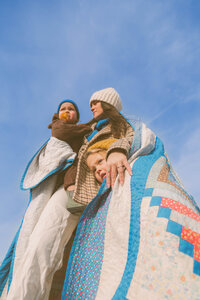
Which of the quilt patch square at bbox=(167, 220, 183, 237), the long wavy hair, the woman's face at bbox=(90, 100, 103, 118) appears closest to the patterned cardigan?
the long wavy hair

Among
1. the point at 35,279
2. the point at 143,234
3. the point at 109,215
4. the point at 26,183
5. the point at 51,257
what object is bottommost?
the point at 35,279

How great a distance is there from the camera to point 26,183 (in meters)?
2.04

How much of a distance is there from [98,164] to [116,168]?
259 mm

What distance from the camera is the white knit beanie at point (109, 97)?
232cm

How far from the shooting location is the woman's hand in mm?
1435

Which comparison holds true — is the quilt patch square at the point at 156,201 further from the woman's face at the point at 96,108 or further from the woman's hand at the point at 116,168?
the woman's face at the point at 96,108

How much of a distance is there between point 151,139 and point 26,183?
1086mm

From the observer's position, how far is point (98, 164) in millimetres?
1707

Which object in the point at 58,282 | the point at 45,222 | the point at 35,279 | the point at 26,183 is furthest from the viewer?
the point at 26,183

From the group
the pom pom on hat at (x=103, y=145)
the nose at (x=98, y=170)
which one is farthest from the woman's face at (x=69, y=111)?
the nose at (x=98, y=170)

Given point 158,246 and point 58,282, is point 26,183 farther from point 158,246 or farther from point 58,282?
point 158,246

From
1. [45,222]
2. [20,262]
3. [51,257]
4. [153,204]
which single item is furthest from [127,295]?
[20,262]

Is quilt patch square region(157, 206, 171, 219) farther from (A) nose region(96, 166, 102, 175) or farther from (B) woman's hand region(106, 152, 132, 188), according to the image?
(A) nose region(96, 166, 102, 175)

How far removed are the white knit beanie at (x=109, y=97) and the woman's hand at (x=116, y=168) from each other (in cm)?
94
